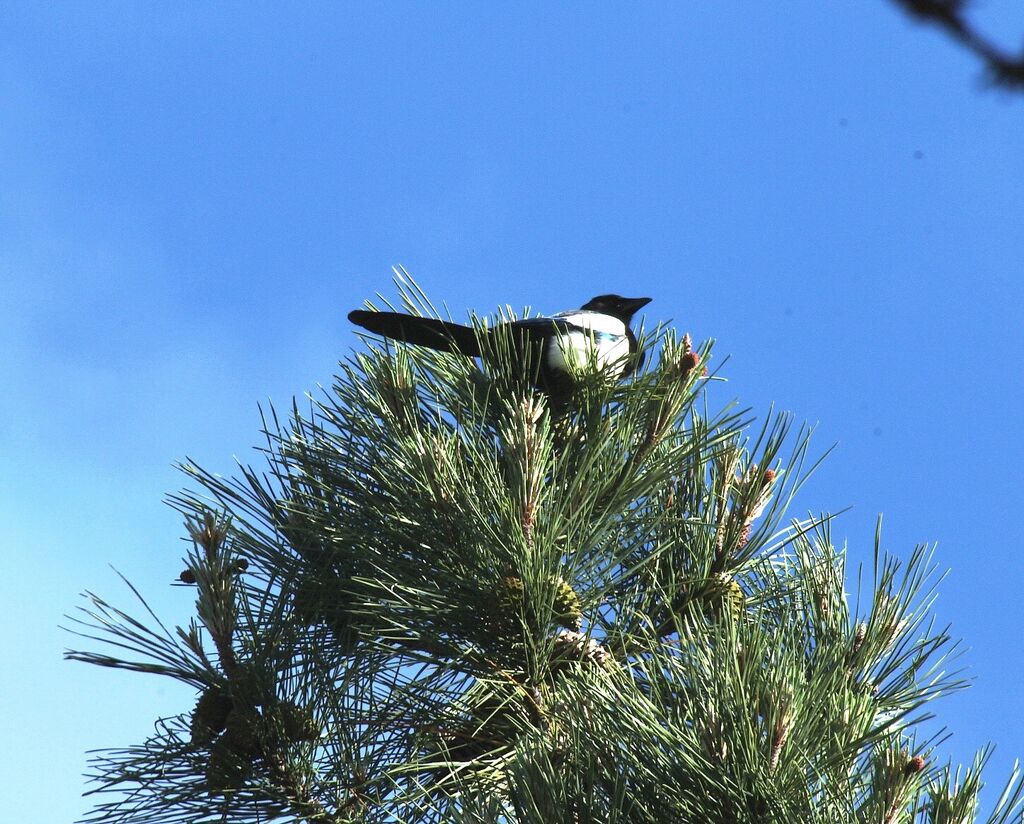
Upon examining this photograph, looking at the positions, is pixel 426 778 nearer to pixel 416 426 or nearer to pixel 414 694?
pixel 414 694

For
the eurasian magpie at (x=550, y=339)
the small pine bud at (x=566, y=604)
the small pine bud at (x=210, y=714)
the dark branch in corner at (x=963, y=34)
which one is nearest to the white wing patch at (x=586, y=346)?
the eurasian magpie at (x=550, y=339)

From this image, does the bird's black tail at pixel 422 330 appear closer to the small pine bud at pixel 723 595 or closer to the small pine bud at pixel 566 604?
the small pine bud at pixel 566 604

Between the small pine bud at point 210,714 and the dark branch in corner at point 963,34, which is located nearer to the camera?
the dark branch in corner at point 963,34

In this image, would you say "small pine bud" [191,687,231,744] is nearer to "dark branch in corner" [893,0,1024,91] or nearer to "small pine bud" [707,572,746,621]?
"small pine bud" [707,572,746,621]

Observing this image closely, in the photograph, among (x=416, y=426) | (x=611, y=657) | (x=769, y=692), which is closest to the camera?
(x=769, y=692)

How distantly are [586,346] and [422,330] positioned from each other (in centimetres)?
43

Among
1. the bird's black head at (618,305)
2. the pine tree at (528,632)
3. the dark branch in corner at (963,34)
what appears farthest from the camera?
the bird's black head at (618,305)

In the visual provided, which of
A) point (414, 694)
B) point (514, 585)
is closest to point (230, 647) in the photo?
point (414, 694)

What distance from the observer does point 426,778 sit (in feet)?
8.13

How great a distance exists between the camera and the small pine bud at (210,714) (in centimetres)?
241

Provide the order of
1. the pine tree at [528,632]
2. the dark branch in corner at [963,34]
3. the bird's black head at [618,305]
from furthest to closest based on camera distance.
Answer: the bird's black head at [618,305] < the pine tree at [528,632] < the dark branch in corner at [963,34]

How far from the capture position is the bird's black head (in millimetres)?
3133

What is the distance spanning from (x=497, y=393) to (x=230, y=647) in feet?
2.79

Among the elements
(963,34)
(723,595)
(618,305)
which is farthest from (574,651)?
(963,34)
